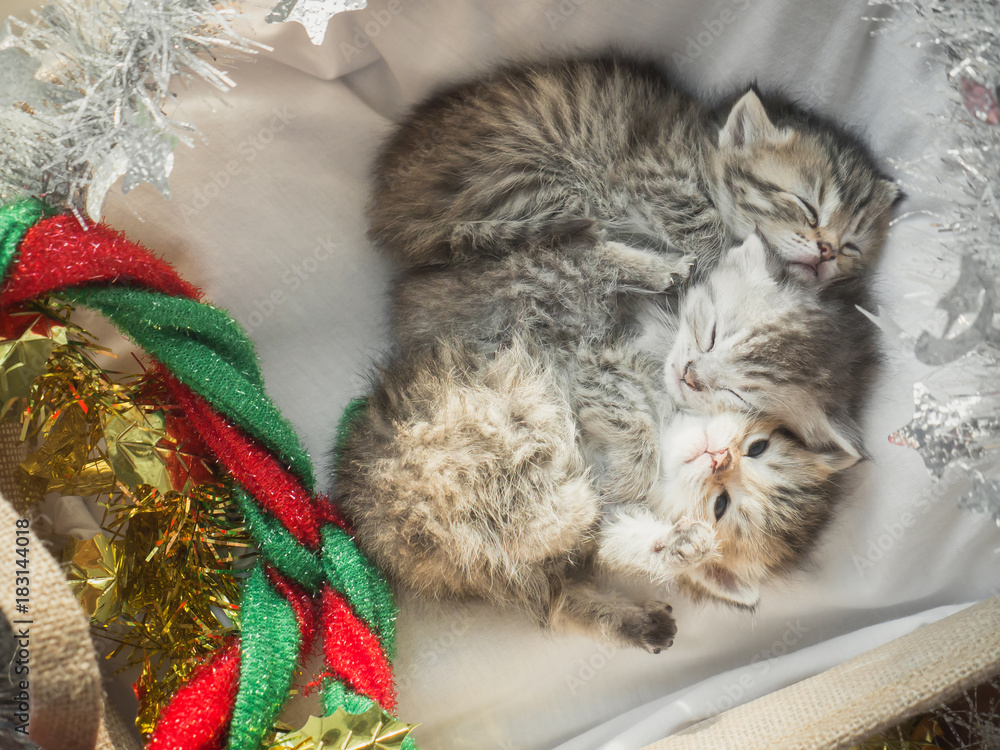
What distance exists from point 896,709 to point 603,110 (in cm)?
144

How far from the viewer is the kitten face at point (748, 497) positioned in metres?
1.61

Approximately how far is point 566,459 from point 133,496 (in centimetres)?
92

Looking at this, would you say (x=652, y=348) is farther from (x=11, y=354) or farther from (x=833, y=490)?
(x=11, y=354)

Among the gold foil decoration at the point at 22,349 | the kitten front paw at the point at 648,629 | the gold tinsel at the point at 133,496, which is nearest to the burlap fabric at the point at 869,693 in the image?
the kitten front paw at the point at 648,629

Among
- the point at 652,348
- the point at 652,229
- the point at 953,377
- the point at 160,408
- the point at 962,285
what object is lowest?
the point at 160,408

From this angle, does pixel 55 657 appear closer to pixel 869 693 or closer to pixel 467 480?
pixel 467 480

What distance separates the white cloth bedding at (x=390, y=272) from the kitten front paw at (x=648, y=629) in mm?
148

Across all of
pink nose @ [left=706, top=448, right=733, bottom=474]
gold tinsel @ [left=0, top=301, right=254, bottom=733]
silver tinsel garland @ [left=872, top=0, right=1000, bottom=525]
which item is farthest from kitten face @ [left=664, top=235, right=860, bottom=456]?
gold tinsel @ [left=0, top=301, right=254, bottom=733]

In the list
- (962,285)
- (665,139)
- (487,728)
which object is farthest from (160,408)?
(962,285)

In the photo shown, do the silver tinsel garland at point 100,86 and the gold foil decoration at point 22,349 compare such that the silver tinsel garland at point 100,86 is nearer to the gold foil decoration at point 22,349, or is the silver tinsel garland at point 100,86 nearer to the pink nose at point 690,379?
the gold foil decoration at point 22,349

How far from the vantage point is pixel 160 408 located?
1.42 m

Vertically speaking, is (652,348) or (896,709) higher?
(652,348)

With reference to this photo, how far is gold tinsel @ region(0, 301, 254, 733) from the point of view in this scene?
1298 millimetres

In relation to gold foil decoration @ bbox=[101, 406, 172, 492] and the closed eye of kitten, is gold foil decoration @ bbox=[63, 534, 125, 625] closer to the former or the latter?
gold foil decoration @ bbox=[101, 406, 172, 492]
